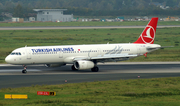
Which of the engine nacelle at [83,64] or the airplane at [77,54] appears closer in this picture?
the airplane at [77,54]

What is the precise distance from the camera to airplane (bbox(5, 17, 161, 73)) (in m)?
45.2

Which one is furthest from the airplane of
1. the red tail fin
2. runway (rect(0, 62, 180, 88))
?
runway (rect(0, 62, 180, 88))

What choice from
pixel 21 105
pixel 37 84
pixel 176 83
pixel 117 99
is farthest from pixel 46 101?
pixel 176 83

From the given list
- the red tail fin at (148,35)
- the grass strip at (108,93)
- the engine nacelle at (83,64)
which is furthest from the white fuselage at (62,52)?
the grass strip at (108,93)

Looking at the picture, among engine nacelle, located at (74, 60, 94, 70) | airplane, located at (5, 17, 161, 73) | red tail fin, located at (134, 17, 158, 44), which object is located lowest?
engine nacelle, located at (74, 60, 94, 70)

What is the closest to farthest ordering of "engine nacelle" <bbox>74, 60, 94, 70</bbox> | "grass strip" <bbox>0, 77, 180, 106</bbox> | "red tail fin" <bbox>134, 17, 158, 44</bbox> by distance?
1. "grass strip" <bbox>0, 77, 180, 106</bbox>
2. "engine nacelle" <bbox>74, 60, 94, 70</bbox>
3. "red tail fin" <bbox>134, 17, 158, 44</bbox>

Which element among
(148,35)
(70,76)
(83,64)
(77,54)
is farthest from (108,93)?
(148,35)

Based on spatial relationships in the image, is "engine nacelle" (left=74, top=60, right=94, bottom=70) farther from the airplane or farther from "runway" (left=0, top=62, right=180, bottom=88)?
"runway" (left=0, top=62, right=180, bottom=88)

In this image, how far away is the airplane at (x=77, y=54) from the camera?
4522cm

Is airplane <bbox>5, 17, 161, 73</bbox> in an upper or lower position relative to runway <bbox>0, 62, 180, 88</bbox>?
upper

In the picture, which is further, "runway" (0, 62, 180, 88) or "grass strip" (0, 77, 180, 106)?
"runway" (0, 62, 180, 88)

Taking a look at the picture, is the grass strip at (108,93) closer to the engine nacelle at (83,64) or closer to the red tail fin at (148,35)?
the engine nacelle at (83,64)

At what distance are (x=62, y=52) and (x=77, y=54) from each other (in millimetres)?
2495

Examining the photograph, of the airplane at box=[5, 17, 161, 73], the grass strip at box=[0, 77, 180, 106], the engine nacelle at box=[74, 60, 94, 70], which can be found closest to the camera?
the grass strip at box=[0, 77, 180, 106]
